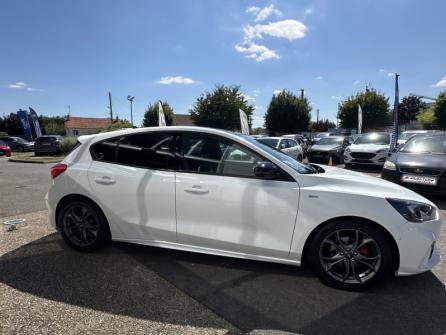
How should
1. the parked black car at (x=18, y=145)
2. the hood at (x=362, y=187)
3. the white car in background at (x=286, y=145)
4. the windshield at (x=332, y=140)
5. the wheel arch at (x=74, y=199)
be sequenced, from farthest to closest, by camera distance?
the parked black car at (x=18, y=145)
the windshield at (x=332, y=140)
the white car in background at (x=286, y=145)
the wheel arch at (x=74, y=199)
the hood at (x=362, y=187)

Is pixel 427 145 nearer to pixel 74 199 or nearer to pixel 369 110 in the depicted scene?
pixel 74 199

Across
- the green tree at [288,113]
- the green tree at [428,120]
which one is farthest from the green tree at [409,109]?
the green tree at [288,113]

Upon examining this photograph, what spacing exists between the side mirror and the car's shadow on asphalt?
42.4 inches

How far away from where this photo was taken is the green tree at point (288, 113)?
39625 mm

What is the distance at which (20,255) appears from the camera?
151 inches

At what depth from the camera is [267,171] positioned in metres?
3.10

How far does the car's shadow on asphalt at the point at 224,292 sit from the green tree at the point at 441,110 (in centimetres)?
3831

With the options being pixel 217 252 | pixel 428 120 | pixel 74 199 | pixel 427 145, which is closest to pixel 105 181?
pixel 74 199

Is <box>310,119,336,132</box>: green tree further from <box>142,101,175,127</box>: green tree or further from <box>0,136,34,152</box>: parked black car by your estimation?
<box>0,136,34,152</box>: parked black car

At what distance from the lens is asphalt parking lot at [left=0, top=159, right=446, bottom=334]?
2.51 m

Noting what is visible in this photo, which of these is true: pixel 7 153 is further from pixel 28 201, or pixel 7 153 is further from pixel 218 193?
pixel 218 193

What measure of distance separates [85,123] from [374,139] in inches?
2709

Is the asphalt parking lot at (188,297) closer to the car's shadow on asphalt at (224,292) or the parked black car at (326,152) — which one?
the car's shadow on asphalt at (224,292)

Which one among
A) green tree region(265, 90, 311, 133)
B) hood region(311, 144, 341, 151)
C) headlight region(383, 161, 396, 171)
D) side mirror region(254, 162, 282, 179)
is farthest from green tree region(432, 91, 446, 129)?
side mirror region(254, 162, 282, 179)
